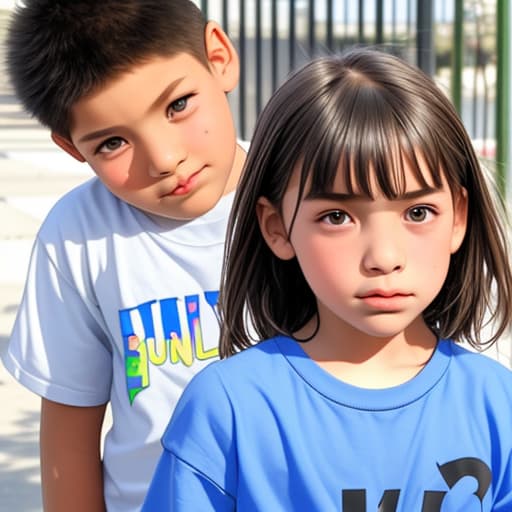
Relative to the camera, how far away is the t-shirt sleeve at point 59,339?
2.60 metres

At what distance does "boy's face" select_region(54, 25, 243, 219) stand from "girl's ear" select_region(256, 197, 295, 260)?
1.15 feet

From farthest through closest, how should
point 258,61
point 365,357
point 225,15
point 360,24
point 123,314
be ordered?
point 225,15 < point 258,61 < point 360,24 < point 123,314 < point 365,357

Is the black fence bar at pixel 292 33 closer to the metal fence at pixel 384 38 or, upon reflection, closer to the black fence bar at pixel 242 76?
the metal fence at pixel 384 38

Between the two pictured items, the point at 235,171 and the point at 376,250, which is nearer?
the point at 376,250

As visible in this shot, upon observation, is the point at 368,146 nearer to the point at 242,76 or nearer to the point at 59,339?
the point at 59,339

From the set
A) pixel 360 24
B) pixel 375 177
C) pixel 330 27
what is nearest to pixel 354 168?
pixel 375 177

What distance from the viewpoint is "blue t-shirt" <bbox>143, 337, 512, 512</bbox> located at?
1858mm

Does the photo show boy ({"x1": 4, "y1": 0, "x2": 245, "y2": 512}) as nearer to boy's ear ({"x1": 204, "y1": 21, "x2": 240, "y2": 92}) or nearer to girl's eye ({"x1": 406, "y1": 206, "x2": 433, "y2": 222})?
boy's ear ({"x1": 204, "y1": 21, "x2": 240, "y2": 92})

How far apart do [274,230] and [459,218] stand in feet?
0.81

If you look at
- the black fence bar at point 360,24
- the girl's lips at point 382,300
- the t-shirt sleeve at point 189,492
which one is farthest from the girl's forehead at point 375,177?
the black fence bar at point 360,24

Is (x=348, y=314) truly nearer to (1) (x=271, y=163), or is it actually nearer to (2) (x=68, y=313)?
(1) (x=271, y=163)

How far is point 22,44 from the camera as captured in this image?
2529 mm

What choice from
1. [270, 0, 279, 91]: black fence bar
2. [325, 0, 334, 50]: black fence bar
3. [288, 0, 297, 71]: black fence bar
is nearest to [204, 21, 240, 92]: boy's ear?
[325, 0, 334, 50]: black fence bar

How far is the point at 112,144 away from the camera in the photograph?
2.37 m
